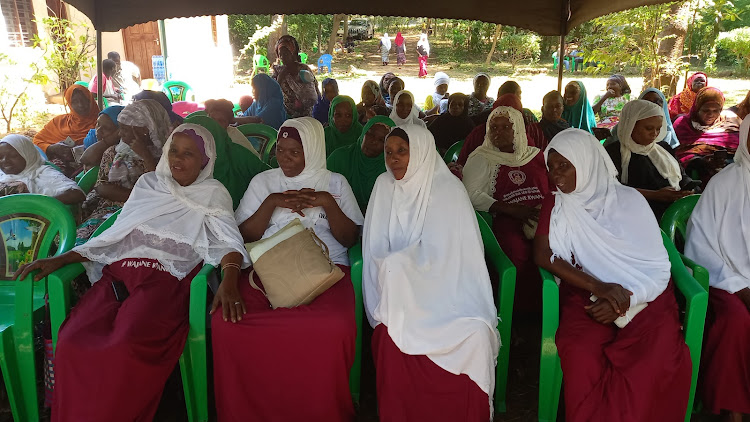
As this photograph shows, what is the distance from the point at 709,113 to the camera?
190 inches

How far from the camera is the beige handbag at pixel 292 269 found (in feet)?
7.63

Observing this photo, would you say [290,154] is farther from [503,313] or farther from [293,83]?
[293,83]

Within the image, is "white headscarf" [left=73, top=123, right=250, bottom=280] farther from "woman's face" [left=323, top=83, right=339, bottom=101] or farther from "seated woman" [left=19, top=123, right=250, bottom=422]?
"woman's face" [left=323, top=83, right=339, bottom=101]

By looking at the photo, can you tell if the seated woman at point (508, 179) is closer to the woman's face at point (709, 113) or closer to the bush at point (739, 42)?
the woman's face at point (709, 113)

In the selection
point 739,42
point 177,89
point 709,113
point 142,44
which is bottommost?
point 709,113

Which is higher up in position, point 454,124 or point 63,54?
point 63,54

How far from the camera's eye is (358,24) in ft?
84.2

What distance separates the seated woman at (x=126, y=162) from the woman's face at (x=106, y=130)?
64cm

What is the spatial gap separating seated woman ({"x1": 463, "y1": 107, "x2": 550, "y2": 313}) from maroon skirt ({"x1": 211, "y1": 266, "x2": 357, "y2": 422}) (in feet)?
4.42

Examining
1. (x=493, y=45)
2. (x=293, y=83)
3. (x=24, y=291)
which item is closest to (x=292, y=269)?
(x=24, y=291)

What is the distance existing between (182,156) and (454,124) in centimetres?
357

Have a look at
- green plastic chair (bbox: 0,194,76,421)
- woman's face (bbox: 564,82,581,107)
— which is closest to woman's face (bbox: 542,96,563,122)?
woman's face (bbox: 564,82,581,107)

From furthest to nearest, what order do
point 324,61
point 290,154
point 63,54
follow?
1. point 324,61
2. point 63,54
3. point 290,154

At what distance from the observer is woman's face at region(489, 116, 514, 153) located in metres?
3.52
